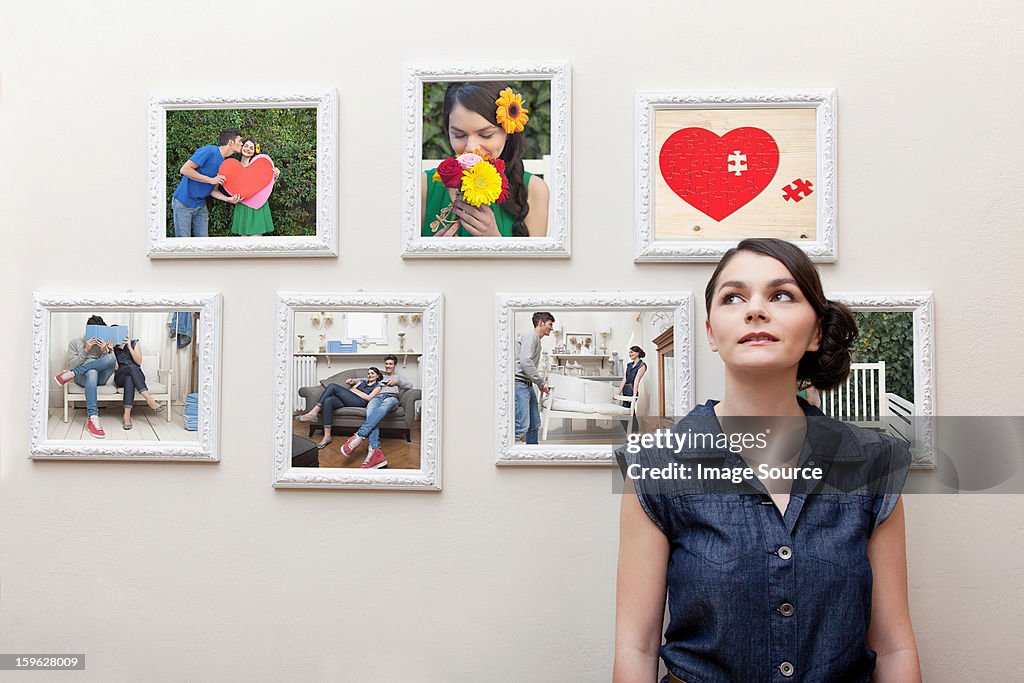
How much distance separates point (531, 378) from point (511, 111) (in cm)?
50

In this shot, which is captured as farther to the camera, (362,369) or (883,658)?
(362,369)

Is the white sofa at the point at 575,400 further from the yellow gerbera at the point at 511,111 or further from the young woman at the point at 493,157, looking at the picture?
the yellow gerbera at the point at 511,111

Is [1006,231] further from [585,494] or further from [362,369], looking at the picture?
[362,369]

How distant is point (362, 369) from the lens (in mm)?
1428

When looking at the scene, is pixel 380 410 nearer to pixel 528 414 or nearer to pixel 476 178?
pixel 528 414

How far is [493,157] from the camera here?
142 cm

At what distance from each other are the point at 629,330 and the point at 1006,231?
71cm

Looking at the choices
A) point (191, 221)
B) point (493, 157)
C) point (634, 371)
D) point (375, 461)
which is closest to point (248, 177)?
point (191, 221)

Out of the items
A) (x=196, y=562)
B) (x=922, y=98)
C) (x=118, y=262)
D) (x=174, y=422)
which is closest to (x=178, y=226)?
(x=118, y=262)

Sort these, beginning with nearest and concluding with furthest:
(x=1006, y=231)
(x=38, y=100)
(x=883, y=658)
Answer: (x=883, y=658) → (x=1006, y=231) → (x=38, y=100)

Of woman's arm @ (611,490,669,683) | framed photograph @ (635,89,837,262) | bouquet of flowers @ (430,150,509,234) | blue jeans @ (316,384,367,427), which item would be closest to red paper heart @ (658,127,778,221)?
framed photograph @ (635,89,837,262)

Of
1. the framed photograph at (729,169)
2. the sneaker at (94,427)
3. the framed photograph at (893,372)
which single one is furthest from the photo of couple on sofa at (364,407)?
the framed photograph at (893,372)

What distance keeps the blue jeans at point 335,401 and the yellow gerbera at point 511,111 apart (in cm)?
58

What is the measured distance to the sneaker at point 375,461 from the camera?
142cm
